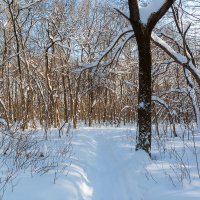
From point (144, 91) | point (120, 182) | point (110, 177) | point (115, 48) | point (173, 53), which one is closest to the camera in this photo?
point (120, 182)

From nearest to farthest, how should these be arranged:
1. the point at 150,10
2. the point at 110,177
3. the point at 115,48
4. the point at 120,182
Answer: the point at 120,182 → the point at 110,177 → the point at 150,10 → the point at 115,48

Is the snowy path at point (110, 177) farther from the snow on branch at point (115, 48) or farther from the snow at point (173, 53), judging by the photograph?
the snow at point (173, 53)

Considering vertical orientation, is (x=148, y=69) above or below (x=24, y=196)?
above

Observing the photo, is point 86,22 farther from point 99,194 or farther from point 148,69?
point 99,194

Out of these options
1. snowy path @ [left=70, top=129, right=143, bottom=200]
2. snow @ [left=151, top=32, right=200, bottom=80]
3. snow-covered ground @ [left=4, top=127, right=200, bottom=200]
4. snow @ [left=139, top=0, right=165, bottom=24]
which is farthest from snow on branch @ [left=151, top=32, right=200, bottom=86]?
snowy path @ [left=70, top=129, right=143, bottom=200]

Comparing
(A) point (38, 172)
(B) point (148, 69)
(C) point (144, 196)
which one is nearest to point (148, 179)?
(C) point (144, 196)

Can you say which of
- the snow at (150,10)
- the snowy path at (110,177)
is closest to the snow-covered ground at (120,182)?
the snowy path at (110,177)

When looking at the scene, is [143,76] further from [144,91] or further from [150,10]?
[150,10]

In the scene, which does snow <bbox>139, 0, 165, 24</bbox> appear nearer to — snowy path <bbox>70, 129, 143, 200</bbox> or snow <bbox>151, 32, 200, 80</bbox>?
snow <bbox>151, 32, 200, 80</bbox>

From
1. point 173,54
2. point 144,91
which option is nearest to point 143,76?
point 144,91

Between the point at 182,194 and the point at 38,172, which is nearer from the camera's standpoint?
the point at 182,194

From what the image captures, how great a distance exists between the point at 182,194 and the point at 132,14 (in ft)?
18.7

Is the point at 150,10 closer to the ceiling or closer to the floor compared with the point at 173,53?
closer to the ceiling

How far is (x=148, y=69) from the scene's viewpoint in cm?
938
